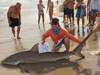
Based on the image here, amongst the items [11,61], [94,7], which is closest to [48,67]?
[11,61]

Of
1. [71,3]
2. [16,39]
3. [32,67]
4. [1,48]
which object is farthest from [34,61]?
[71,3]

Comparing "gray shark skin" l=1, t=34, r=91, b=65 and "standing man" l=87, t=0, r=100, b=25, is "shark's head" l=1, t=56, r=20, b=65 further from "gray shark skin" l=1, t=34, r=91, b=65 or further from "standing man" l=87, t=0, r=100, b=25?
"standing man" l=87, t=0, r=100, b=25

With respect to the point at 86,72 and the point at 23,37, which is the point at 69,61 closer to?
the point at 86,72

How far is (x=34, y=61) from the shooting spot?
15.8 feet

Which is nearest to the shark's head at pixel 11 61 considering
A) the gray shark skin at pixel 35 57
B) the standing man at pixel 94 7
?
the gray shark skin at pixel 35 57

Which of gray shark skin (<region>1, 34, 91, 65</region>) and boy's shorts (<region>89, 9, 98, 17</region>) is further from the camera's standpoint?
boy's shorts (<region>89, 9, 98, 17</region>)

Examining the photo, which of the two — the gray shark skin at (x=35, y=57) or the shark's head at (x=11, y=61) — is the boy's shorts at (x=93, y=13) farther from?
the shark's head at (x=11, y=61)

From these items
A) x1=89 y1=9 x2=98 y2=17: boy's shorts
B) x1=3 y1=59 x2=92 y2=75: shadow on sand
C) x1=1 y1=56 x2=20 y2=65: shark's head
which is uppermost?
x1=89 y1=9 x2=98 y2=17: boy's shorts

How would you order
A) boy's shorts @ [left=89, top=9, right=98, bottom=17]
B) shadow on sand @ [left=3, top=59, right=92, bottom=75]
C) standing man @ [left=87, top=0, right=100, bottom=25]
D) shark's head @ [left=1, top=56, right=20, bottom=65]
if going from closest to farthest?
shadow on sand @ [left=3, top=59, right=92, bottom=75]
shark's head @ [left=1, top=56, right=20, bottom=65]
standing man @ [left=87, top=0, right=100, bottom=25]
boy's shorts @ [left=89, top=9, right=98, bottom=17]

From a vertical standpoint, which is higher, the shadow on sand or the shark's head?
the shark's head

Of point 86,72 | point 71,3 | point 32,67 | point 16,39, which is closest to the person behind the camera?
point 86,72

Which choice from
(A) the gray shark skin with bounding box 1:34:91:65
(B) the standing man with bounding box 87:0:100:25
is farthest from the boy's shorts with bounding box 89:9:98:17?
(A) the gray shark skin with bounding box 1:34:91:65

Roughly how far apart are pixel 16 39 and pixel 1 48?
126cm

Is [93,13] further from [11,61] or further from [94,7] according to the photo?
[11,61]
